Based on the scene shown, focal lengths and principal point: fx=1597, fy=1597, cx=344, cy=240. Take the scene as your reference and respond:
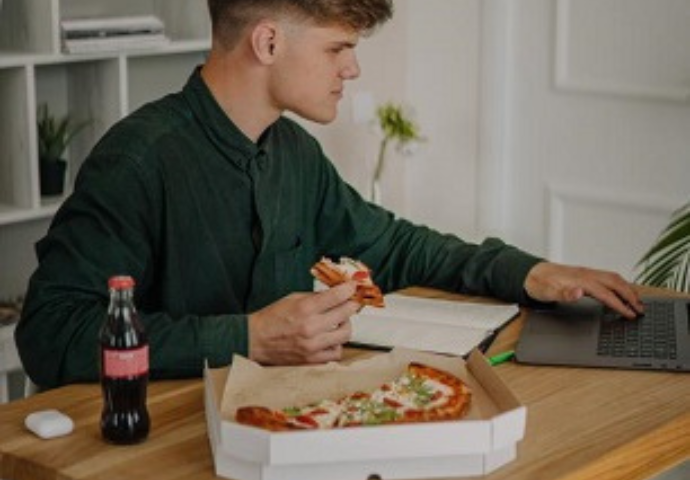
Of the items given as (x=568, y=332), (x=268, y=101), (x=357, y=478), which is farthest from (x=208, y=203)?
(x=357, y=478)

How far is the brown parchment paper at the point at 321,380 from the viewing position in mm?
2043

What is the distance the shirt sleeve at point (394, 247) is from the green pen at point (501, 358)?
1.08 ft

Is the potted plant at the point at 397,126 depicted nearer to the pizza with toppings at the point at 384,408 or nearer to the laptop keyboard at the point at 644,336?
the laptop keyboard at the point at 644,336

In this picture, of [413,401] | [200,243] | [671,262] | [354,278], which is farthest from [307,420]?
[671,262]

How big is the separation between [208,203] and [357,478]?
32.2 inches

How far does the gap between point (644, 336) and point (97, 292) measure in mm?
853

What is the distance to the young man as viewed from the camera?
7.43ft

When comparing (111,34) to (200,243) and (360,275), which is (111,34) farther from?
(360,275)

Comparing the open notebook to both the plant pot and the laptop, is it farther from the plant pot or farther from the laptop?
the plant pot

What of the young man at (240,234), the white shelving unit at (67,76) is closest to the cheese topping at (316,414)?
the young man at (240,234)

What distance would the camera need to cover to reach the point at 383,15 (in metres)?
2.61

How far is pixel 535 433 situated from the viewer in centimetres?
206

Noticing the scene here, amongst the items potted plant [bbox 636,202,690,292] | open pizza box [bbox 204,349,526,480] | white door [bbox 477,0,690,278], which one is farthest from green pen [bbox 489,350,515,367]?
white door [bbox 477,0,690,278]

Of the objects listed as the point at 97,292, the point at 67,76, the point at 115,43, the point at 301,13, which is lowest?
the point at 97,292
